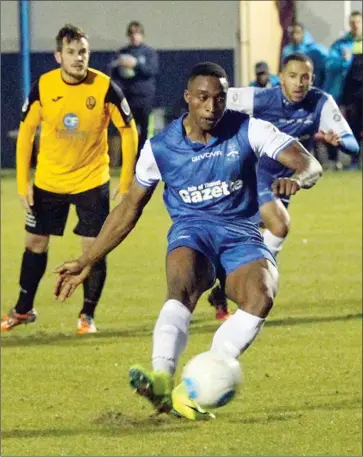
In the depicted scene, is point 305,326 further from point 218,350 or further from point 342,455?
point 218,350

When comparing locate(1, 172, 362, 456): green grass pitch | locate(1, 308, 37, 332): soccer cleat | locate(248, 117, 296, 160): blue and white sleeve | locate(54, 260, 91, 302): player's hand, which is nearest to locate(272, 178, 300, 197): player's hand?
locate(248, 117, 296, 160): blue and white sleeve

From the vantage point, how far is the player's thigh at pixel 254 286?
727 centimetres

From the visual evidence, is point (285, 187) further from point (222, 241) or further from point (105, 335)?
point (105, 335)

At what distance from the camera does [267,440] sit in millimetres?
9211

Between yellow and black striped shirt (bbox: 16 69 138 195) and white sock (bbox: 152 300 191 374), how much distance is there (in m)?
2.65

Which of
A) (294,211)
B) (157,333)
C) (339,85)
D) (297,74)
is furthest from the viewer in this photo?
(339,85)

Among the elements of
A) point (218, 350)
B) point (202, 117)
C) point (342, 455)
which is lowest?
point (342, 455)

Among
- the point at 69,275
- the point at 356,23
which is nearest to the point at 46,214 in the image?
the point at 69,275

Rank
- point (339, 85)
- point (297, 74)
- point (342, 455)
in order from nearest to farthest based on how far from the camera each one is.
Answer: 1. point (342, 455)
2. point (297, 74)
3. point (339, 85)

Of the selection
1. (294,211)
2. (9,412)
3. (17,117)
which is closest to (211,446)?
(9,412)

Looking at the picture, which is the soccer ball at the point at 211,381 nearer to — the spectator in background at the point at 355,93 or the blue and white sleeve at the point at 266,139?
the blue and white sleeve at the point at 266,139

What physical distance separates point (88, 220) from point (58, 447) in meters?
Answer: 2.46

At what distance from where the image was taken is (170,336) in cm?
712

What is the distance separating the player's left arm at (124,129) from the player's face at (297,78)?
1.56m
